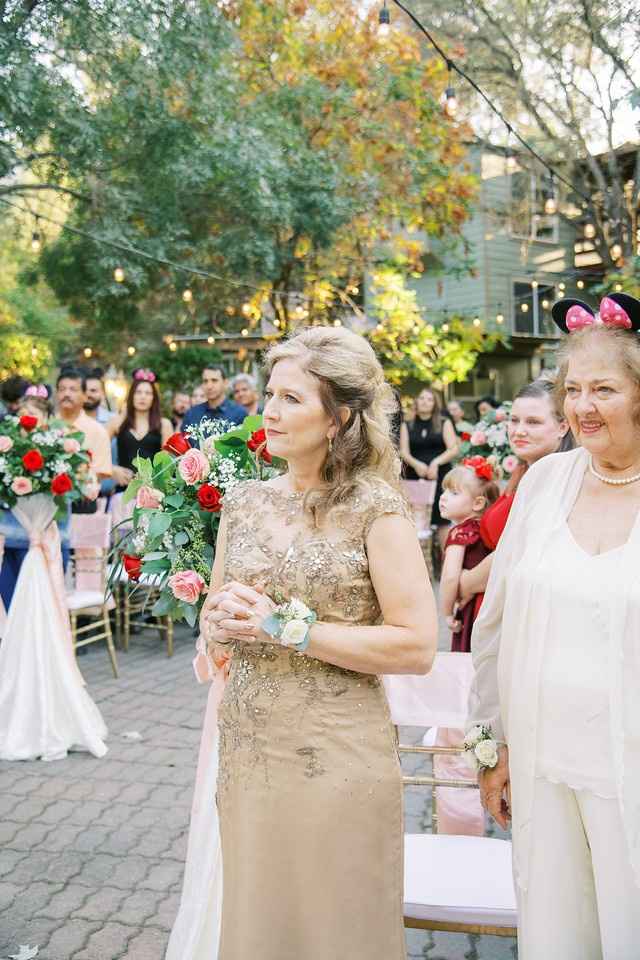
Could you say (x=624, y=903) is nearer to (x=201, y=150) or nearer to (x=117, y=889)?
(x=117, y=889)

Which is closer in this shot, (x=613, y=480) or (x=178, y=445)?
(x=613, y=480)

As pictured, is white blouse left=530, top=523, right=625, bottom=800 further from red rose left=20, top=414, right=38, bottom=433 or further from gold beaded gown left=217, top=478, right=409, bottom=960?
red rose left=20, top=414, right=38, bottom=433

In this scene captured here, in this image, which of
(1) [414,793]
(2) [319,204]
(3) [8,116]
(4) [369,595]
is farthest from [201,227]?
(4) [369,595]

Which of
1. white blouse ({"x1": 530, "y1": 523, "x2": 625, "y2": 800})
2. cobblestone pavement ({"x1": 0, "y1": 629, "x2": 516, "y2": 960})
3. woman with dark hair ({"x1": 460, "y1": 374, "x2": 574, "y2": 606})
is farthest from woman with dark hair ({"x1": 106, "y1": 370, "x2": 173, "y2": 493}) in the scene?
white blouse ({"x1": 530, "y1": 523, "x2": 625, "y2": 800})

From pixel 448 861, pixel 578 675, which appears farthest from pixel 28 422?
pixel 578 675

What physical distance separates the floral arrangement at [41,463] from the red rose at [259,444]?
285cm

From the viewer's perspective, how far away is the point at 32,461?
552cm

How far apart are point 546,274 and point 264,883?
22.0 metres

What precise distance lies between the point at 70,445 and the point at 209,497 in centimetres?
322

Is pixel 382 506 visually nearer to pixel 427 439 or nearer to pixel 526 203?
pixel 427 439

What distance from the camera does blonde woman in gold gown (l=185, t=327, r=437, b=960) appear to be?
6.92 ft

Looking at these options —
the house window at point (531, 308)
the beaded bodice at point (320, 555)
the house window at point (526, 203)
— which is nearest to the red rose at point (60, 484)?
the beaded bodice at point (320, 555)

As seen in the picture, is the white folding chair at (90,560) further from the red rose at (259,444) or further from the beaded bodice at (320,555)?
the beaded bodice at (320,555)

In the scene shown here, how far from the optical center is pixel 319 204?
1270 centimetres
